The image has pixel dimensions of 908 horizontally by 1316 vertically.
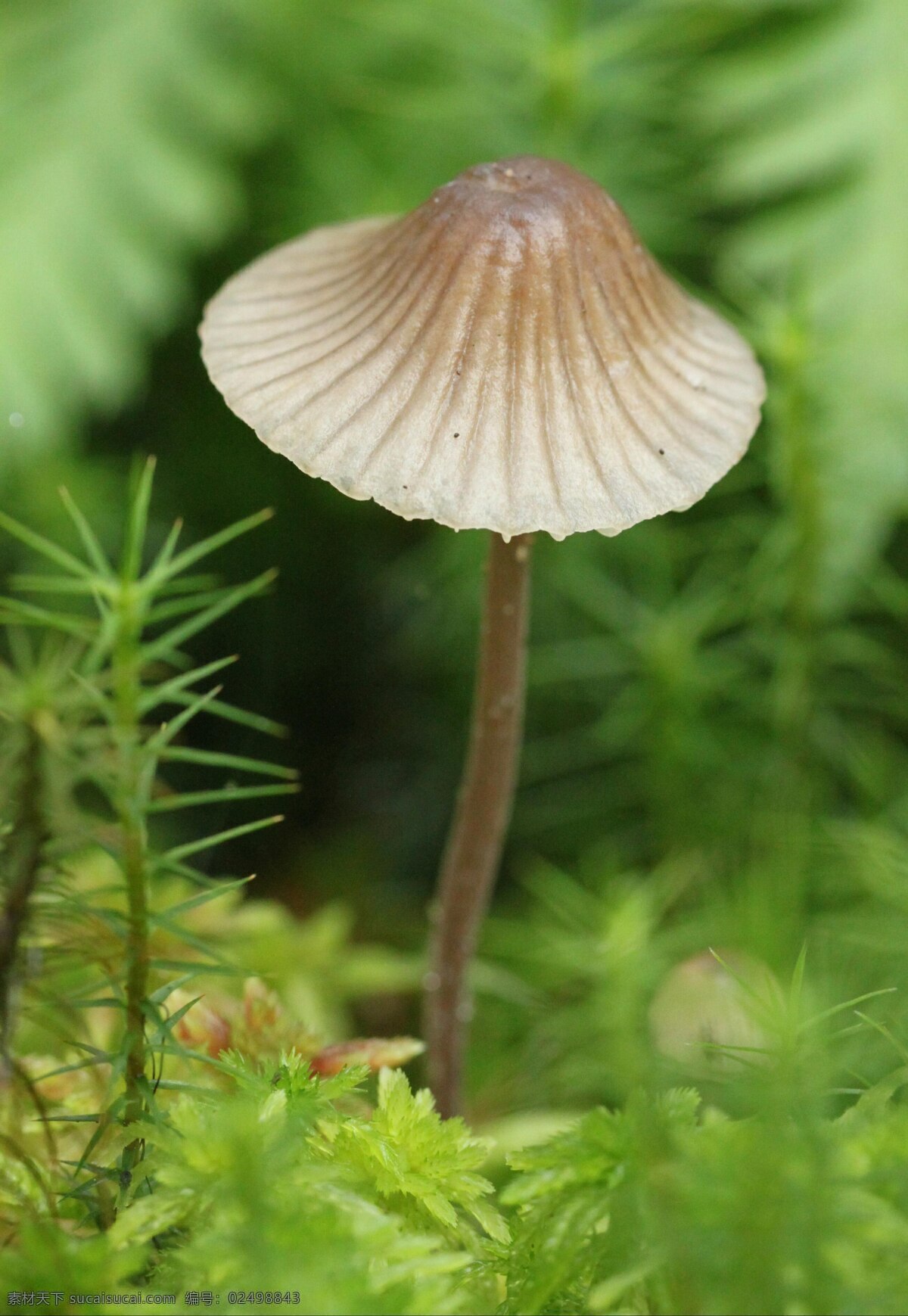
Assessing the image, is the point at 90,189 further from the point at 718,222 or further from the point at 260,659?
the point at 718,222

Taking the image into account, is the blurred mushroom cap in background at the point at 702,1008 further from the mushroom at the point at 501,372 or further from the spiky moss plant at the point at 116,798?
the spiky moss plant at the point at 116,798

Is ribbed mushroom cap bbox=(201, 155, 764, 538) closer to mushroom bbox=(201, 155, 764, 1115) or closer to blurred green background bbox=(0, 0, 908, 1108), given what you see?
mushroom bbox=(201, 155, 764, 1115)

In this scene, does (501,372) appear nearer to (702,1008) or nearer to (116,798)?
(116,798)

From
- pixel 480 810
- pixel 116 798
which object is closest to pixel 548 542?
pixel 480 810

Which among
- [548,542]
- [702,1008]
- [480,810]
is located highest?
[548,542]

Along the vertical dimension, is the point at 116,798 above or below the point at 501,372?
below

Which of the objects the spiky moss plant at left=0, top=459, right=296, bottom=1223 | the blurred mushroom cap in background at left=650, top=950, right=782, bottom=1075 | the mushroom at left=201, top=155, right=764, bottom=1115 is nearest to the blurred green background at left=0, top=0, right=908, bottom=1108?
the blurred mushroom cap in background at left=650, top=950, right=782, bottom=1075

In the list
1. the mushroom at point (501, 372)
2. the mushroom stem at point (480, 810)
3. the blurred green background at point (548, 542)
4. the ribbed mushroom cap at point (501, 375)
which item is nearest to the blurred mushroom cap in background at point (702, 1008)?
the blurred green background at point (548, 542)

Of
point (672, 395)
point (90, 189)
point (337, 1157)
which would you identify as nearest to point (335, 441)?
point (672, 395)
